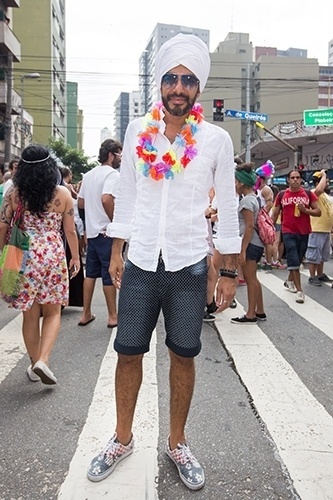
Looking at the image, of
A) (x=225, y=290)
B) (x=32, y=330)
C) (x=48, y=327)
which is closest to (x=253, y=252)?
(x=48, y=327)

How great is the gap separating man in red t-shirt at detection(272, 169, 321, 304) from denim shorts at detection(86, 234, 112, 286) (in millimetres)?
2939

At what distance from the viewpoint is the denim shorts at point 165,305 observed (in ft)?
7.62

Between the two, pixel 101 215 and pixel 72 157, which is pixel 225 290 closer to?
pixel 101 215

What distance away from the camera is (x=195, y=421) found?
3045mm

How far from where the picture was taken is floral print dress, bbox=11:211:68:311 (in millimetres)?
3451

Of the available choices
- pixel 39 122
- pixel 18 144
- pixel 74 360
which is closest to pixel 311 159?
pixel 18 144

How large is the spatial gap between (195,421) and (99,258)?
2543 millimetres

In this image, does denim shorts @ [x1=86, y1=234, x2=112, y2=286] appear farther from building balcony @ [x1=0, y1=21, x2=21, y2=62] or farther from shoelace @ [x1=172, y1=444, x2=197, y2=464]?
building balcony @ [x1=0, y1=21, x2=21, y2=62]

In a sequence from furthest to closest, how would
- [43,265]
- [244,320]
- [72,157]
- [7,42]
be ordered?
1. [72,157]
2. [7,42]
3. [244,320]
4. [43,265]

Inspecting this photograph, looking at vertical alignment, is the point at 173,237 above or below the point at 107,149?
Answer: below

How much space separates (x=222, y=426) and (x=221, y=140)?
181 centimetres

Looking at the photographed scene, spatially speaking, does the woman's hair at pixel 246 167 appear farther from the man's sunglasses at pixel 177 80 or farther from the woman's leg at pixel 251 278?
the man's sunglasses at pixel 177 80

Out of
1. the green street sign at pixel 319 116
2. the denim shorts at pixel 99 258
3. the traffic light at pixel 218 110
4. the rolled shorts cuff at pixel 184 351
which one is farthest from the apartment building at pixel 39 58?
the rolled shorts cuff at pixel 184 351

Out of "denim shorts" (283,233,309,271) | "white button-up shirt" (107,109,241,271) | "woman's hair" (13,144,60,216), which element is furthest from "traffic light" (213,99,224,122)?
"white button-up shirt" (107,109,241,271)
